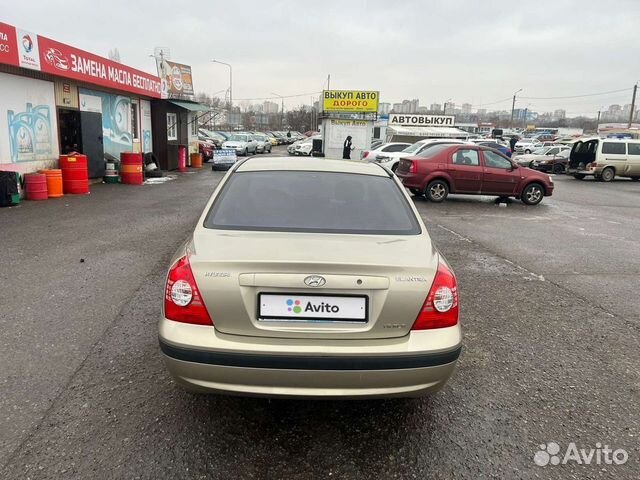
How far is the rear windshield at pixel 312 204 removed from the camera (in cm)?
316

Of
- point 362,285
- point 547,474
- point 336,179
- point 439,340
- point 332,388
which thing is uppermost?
point 336,179

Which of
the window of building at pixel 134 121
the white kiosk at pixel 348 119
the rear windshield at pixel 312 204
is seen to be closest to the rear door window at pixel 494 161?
the rear windshield at pixel 312 204

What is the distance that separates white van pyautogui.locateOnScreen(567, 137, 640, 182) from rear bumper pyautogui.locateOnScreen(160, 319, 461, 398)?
23.6 m

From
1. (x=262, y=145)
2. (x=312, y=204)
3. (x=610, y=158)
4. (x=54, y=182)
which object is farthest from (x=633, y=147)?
(x=312, y=204)

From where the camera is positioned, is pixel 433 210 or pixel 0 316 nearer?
pixel 0 316

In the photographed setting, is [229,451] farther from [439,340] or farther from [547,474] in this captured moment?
[547,474]

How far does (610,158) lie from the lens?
22391 mm

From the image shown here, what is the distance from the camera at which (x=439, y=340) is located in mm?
2646

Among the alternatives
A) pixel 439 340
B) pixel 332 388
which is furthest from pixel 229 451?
pixel 439 340

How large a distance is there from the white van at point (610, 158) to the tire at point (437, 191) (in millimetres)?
12787

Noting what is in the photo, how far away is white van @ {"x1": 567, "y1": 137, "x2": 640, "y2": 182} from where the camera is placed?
22.4 metres

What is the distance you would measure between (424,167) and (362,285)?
445 inches

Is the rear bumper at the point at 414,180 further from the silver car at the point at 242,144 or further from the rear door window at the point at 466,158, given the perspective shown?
the silver car at the point at 242,144

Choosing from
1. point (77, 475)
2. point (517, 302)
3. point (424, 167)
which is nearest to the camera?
point (77, 475)
